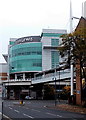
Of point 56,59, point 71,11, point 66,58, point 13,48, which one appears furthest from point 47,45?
point 66,58

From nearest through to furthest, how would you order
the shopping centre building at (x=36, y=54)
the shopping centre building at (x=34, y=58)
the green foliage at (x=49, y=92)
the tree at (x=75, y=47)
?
the tree at (x=75, y=47) → the green foliage at (x=49, y=92) → the shopping centre building at (x=34, y=58) → the shopping centre building at (x=36, y=54)

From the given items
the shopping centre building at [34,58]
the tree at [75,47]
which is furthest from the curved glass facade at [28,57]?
the tree at [75,47]

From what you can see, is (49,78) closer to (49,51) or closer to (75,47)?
(49,51)

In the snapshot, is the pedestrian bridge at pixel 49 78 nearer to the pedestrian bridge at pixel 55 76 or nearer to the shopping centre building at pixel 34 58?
the pedestrian bridge at pixel 55 76

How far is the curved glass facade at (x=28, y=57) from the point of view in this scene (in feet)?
353

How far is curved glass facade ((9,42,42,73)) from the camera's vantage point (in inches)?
4232

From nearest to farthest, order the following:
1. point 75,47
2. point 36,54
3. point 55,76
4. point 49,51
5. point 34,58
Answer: point 75,47
point 55,76
point 34,58
point 36,54
point 49,51

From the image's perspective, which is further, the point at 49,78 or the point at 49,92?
the point at 49,92

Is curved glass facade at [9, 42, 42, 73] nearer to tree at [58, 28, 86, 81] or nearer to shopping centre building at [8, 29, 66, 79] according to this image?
shopping centre building at [8, 29, 66, 79]

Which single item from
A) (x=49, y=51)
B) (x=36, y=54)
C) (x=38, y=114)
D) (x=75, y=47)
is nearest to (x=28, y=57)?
(x=36, y=54)

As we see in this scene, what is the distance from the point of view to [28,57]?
10744 centimetres

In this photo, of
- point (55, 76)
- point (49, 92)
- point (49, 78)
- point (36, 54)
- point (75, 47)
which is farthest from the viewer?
point (36, 54)

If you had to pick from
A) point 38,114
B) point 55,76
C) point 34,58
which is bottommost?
point 38,114

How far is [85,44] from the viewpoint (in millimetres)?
34281
